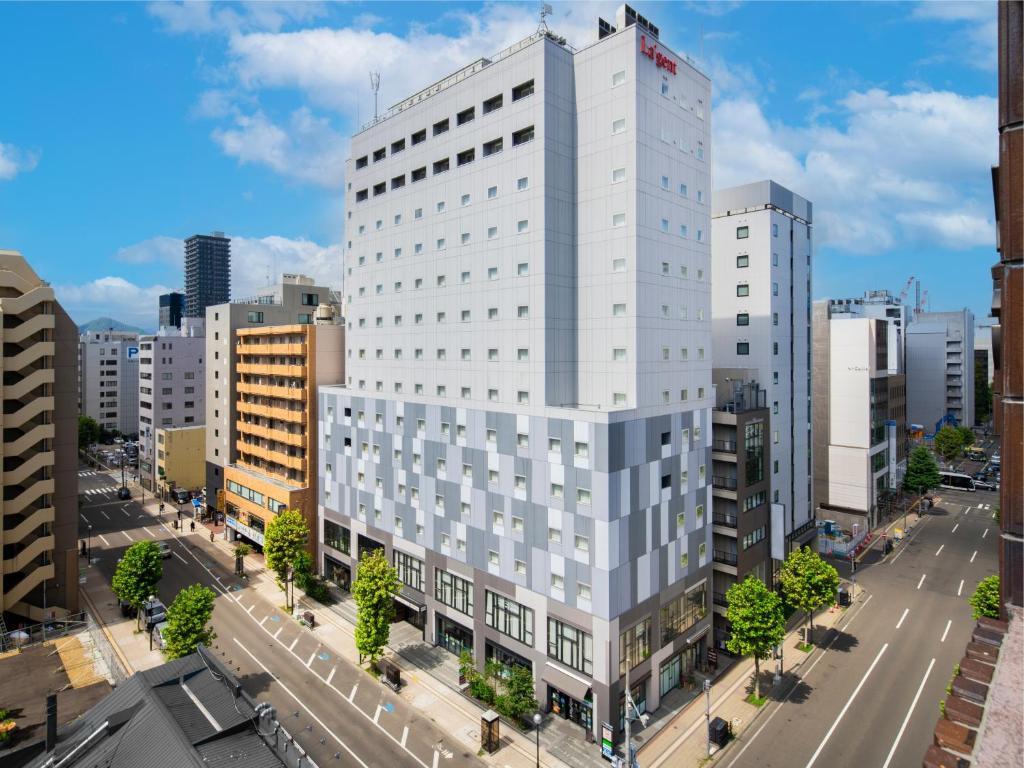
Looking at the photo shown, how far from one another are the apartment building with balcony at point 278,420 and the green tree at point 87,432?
279 feet

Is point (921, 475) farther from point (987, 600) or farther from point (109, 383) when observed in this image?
point (109, 383)

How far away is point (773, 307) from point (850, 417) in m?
33.2

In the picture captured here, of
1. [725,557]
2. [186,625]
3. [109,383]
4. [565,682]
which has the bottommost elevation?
[565,682]

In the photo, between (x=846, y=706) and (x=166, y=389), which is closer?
(x=846, y=706)

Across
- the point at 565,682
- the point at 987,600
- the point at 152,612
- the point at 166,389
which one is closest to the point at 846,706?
the point at 987,600

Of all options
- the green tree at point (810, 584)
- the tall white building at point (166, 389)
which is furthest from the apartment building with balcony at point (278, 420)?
the green tree at point (810, 584)

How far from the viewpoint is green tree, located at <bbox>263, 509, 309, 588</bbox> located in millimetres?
62688

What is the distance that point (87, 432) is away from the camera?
14438 centimetres

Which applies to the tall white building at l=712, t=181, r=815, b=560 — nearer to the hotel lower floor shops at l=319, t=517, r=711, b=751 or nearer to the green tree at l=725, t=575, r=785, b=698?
the green tree at l=725, t=575, r=785, b=698

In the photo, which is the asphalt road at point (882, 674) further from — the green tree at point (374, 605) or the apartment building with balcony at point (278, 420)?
the apartment building with balcony at point (278, 420)

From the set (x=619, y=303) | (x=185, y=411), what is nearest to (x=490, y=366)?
(x=619, y=303)

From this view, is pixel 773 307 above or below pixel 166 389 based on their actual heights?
above

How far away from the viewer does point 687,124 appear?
49.5m

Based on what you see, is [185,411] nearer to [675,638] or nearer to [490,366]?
[490,366]
